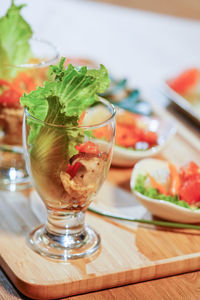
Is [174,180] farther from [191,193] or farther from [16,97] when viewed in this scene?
[16,97]

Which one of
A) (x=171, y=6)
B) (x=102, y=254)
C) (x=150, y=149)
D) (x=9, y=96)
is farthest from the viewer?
(x=171, y=6)

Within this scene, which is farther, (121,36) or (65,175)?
(121,36)

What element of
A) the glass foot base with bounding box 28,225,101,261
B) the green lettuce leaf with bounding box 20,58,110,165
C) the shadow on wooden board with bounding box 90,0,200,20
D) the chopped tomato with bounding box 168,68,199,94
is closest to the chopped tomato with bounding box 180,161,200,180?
the glass foot base with bounding box 28,225,101,261

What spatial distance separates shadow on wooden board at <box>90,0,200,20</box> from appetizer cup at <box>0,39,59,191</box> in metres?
1.87

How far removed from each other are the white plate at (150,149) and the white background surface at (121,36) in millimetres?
455

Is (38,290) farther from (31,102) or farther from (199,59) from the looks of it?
(199,59)

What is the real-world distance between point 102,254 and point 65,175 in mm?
208

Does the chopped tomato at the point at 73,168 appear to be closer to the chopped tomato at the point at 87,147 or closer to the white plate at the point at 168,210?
→ the chopped tomato at the point at 87,147

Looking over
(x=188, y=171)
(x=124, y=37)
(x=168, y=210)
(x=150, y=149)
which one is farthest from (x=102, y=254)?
(x=124, y=37)

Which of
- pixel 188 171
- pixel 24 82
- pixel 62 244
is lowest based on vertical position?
pixel 62 244

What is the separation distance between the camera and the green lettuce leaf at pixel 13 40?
1479 mm

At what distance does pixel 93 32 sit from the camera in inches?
111

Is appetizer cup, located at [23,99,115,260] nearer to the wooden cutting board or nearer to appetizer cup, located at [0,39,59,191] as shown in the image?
the wooden cutting board

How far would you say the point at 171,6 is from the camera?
3.36 metres
